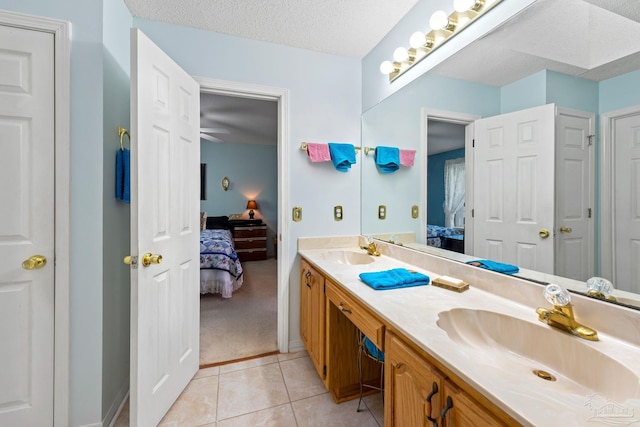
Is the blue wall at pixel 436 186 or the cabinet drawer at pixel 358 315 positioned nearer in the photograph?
the cabinet drawer at pixel 358 315

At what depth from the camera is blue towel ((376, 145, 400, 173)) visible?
2.01 m

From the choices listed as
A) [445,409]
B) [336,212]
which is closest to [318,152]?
[336,212]

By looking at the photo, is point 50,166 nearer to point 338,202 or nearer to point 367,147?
point 338,202

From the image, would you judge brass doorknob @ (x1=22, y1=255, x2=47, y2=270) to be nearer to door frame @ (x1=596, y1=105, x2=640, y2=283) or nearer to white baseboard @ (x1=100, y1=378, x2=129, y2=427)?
white baseboard @ (x1=100, y1=378, x2=129, y2=427)

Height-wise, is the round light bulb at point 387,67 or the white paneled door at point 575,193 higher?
the round light bulb at point 387,67

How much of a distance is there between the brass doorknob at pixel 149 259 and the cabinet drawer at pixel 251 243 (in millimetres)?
4224

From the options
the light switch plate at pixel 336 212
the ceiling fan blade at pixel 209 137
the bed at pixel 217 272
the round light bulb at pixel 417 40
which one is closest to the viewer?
the round light bulb at pixel 417 40

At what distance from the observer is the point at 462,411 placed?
0.66 meters

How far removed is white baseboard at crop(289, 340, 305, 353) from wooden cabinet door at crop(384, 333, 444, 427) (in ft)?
4.28

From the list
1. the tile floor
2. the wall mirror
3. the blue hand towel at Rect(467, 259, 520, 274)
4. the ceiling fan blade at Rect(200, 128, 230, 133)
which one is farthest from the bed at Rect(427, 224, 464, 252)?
the ceiling fan blade at Rect(200, 128, 230, 133)

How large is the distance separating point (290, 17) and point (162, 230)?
162cm

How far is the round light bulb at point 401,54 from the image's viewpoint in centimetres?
179

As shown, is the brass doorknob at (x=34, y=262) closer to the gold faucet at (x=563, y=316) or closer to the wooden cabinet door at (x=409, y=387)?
the wooden cabinet door at (x=409, y=387)

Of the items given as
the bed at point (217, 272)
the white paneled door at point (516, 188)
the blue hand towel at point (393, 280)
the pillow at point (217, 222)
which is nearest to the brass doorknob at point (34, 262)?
the blue hand towel at point (393, 280)
